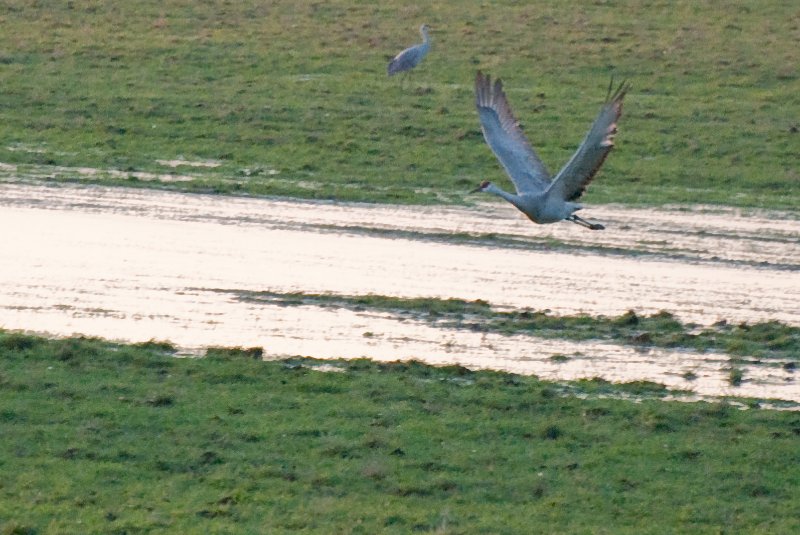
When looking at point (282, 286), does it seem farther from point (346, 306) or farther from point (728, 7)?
point (728, 7)

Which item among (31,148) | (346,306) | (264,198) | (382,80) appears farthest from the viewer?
(382,80)

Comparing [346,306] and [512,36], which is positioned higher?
[512,36]

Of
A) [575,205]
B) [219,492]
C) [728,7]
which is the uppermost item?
[728,7]

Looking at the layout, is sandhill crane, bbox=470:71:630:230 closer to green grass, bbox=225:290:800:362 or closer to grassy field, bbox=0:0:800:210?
green grass, bbox=225:290:800:362

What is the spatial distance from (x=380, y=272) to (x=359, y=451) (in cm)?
611

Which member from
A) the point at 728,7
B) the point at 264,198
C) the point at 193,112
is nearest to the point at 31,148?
the point at 193,112

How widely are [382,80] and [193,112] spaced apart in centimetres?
402

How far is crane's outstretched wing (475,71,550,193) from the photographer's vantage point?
13094 millimetres

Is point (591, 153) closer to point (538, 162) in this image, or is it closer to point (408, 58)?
point (538, 162)

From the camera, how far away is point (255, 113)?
24.7 metres

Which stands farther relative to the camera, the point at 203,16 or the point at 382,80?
the point at 203,16

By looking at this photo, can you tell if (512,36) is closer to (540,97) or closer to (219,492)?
(540,97)

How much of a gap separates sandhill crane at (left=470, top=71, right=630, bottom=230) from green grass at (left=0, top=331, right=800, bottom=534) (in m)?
1.66

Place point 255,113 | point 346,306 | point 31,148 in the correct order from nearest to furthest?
point 346,306 < point 31,148 < point 255,113
